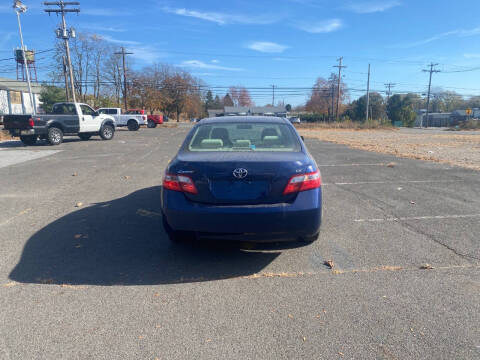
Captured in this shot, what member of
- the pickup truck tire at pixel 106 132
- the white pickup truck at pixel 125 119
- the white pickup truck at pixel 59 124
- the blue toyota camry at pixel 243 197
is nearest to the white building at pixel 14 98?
the white pickup truck at pixel 125 119

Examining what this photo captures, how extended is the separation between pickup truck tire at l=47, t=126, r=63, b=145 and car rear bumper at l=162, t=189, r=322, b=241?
1578cm

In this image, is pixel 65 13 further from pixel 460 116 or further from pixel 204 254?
pixel 460 116

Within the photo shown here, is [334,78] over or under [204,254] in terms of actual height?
over

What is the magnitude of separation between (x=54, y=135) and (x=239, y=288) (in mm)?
16599

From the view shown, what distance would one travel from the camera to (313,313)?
2771mm

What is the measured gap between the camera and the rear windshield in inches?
157

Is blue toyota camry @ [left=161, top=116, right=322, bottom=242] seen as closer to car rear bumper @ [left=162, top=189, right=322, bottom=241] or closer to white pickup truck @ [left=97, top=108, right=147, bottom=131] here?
car rear bumper @ [left=162, top=189, right=322, bottom=241]

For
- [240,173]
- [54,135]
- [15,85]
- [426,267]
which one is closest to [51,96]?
[15,85]

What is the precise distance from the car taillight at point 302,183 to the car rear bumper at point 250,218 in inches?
2.2

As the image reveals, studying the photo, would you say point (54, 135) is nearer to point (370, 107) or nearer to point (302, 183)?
point (302, 183)


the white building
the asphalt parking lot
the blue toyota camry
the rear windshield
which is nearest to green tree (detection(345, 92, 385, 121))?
the white building

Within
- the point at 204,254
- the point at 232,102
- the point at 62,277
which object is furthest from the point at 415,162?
the point at 232,102

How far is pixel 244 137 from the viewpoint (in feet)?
14.7

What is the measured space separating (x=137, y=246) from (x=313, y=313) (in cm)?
230
